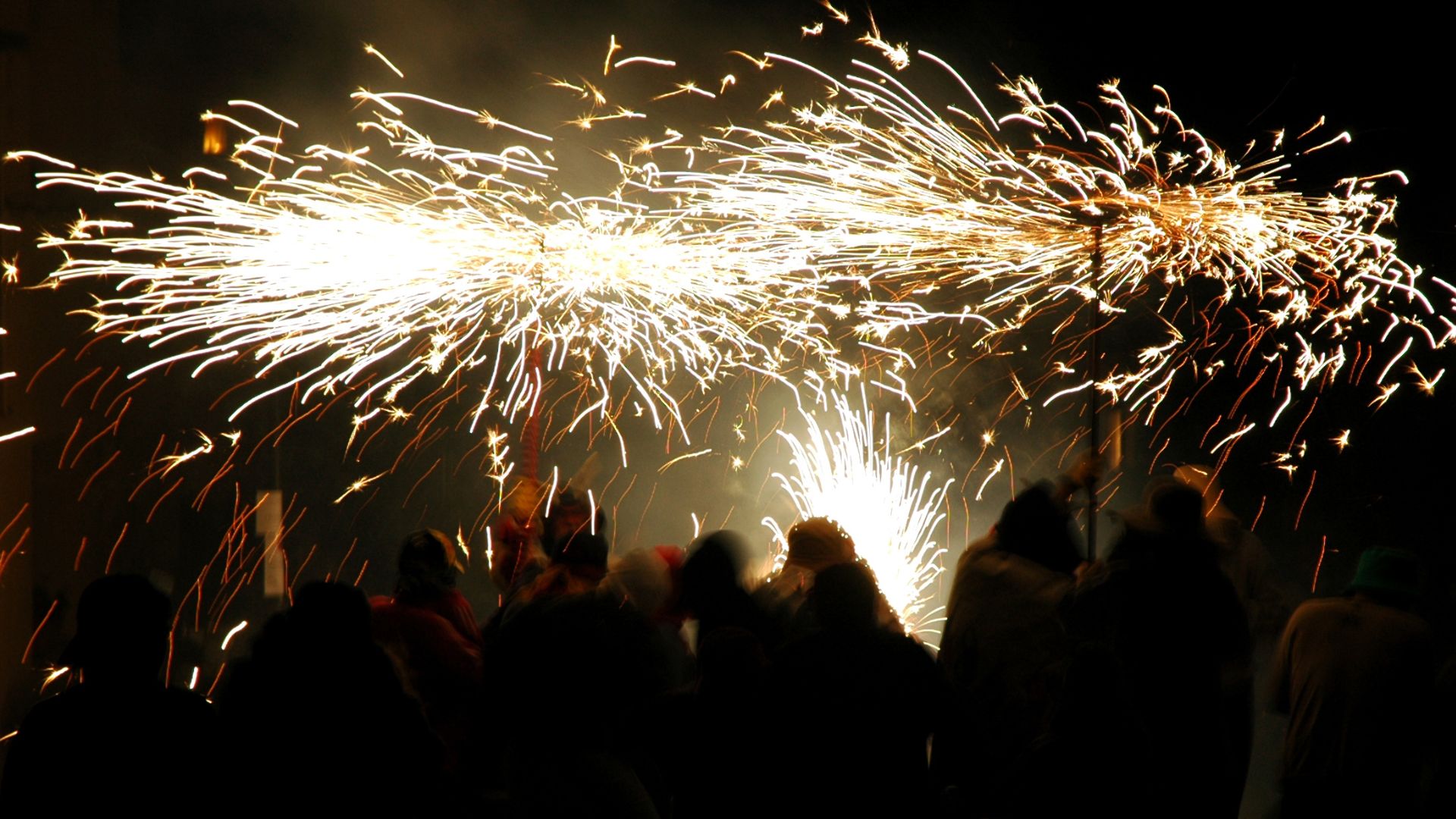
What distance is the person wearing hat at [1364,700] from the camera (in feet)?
15.4

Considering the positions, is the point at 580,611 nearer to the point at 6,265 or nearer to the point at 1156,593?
the point at 1156,593

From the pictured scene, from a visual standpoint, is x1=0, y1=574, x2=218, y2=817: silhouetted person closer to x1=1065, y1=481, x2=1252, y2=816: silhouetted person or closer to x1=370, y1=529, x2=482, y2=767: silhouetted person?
x1=370, y1=529, x2=482, y2=767: silhouetted person

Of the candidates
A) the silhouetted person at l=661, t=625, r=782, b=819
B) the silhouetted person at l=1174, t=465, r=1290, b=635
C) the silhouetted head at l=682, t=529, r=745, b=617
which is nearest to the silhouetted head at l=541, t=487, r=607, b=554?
the silhouetted head at l=682, t=529, r=745, b=617

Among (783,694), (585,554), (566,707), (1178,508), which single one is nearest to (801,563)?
(585,554)

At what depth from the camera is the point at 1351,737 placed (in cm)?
471

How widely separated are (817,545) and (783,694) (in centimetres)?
155

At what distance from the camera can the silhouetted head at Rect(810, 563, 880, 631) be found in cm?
365

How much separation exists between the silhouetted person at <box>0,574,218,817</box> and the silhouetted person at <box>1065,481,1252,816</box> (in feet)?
9.01

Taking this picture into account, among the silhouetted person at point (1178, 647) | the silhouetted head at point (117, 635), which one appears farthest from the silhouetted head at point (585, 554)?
the silhouetted head at point (117, 635)

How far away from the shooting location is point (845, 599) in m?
3.64

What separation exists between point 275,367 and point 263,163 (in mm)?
2125

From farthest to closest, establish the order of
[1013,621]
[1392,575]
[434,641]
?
[1392,575] < [1013,621] < [434,641]

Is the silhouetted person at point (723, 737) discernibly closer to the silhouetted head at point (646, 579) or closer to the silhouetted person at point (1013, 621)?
the silhouetted person at point (1013, 621)

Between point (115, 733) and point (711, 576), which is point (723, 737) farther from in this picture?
point (115, 733)
